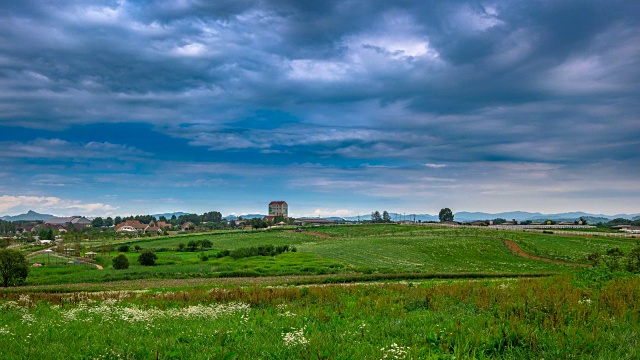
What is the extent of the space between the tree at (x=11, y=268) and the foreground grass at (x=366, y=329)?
1406 inches

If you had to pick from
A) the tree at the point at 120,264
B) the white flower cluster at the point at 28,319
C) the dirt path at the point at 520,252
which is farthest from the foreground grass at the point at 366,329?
the dirt path at the point at 520,252

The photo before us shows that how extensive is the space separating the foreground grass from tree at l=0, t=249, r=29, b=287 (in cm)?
3571

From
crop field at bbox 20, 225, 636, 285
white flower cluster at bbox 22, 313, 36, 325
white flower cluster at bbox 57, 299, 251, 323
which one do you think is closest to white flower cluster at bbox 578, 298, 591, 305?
white flower cluster at bbox 57, 299, 251, 323

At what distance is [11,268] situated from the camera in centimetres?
4431

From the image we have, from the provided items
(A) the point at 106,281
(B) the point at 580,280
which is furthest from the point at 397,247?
(B) the point at 580,280

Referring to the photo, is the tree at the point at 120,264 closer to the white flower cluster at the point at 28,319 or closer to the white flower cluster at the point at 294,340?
the white flower cluster at the point at 28,319

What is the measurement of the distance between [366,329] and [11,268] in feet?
160

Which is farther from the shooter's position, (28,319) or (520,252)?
(520,252)

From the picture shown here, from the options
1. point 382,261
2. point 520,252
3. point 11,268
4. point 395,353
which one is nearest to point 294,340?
point 395,353

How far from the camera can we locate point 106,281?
47.6 meters

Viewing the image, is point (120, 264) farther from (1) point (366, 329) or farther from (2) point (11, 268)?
(1) point (366, 329)

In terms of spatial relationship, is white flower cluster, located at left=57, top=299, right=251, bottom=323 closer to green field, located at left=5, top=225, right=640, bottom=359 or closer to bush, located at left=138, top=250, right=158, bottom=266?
green field, located at left=5, top=225, right=640, bottom=359

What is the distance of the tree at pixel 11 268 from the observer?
44.0 metres

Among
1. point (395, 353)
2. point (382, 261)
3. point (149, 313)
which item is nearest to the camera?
point (395, 353)
